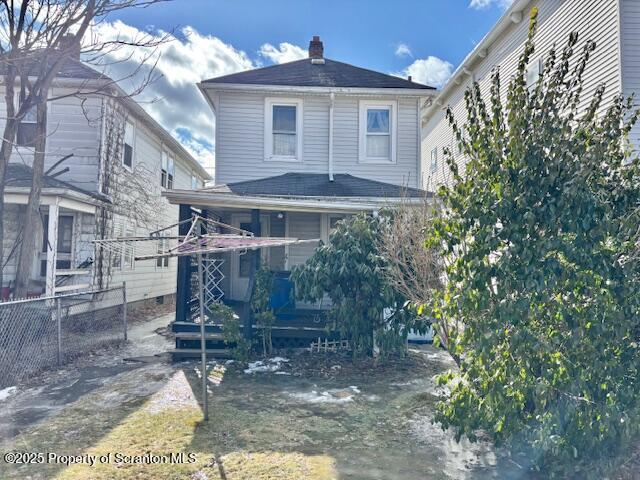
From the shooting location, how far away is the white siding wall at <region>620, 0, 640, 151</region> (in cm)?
718

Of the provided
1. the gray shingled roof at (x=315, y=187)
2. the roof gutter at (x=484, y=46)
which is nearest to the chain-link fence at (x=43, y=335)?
the gray shingled roof at (x=315, y=187)

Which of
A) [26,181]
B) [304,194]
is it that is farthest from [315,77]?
[26,181]

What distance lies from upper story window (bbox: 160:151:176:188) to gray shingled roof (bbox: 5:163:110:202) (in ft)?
14.0

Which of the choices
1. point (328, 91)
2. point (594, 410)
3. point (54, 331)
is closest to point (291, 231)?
point (328, 91)

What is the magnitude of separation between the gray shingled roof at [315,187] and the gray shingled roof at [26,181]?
312 centimetres

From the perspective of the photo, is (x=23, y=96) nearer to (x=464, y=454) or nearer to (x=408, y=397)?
(x=408, y=397)

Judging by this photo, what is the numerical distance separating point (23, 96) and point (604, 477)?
1086cm

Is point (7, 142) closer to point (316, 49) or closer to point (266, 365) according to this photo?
point (266, 365)

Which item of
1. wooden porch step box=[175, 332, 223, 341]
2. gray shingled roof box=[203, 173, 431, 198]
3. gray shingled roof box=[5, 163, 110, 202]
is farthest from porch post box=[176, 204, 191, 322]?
gray shingled roof box=[5, 163, 110, 202]

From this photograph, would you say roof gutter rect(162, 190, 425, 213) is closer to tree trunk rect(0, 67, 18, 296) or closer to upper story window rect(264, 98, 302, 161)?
tree trunk rect(0, 67, 18, 296)

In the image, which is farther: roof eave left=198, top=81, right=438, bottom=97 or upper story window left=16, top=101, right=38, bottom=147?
roof eave left=198, top=81, right=438, bottom=97

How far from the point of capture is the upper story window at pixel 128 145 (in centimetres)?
1159

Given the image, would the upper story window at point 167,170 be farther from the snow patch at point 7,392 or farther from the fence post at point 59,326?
the snow patch at point 7,392

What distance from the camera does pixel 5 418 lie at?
4.56 m
